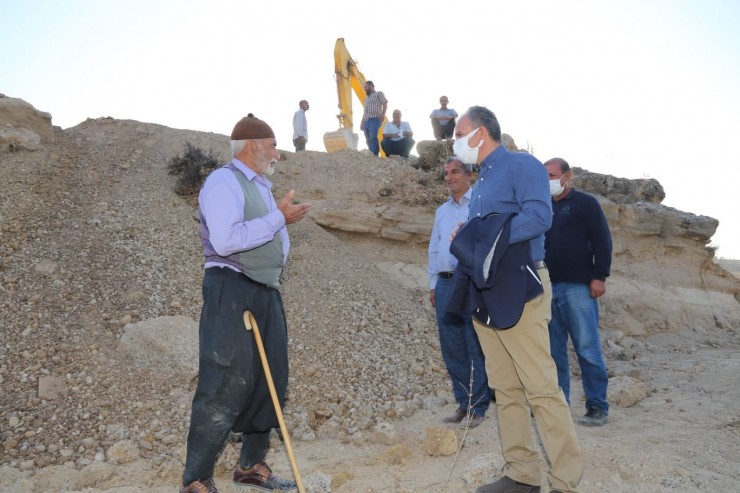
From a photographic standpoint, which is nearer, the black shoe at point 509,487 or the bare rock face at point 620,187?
the black shoe at point 509,487

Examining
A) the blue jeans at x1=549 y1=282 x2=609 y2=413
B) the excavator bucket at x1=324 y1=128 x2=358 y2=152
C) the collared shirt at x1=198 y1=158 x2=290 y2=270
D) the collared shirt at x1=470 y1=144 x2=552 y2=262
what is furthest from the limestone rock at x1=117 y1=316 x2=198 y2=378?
the excavator bucket at x1=324 y1=128 x2=358 y2=152

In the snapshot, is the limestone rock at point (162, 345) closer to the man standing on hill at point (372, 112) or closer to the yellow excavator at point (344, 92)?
the man standing on hill at point (372, 112)

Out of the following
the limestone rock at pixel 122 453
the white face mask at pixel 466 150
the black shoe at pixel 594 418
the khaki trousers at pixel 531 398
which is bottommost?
the limestone rock at pixel 122 453

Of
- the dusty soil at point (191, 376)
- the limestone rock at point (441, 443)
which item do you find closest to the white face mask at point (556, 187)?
the dusty soil at point (191, 376)

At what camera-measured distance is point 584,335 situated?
4531 millimetres

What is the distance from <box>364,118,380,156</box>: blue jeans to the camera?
519 inches

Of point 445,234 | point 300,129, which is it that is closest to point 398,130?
point 300,129

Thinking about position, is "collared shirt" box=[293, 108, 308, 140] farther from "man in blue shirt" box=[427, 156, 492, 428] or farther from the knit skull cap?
the knit skull cap

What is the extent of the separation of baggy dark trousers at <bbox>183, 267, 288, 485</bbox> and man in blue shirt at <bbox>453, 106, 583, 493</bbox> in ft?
4.03

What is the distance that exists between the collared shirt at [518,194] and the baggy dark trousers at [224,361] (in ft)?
4.43

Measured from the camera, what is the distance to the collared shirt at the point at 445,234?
15.3ft

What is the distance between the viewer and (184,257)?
7176mm

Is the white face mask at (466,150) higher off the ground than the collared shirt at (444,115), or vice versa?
the collared shirt at (444,115)

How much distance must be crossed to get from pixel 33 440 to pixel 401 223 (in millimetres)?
6333
